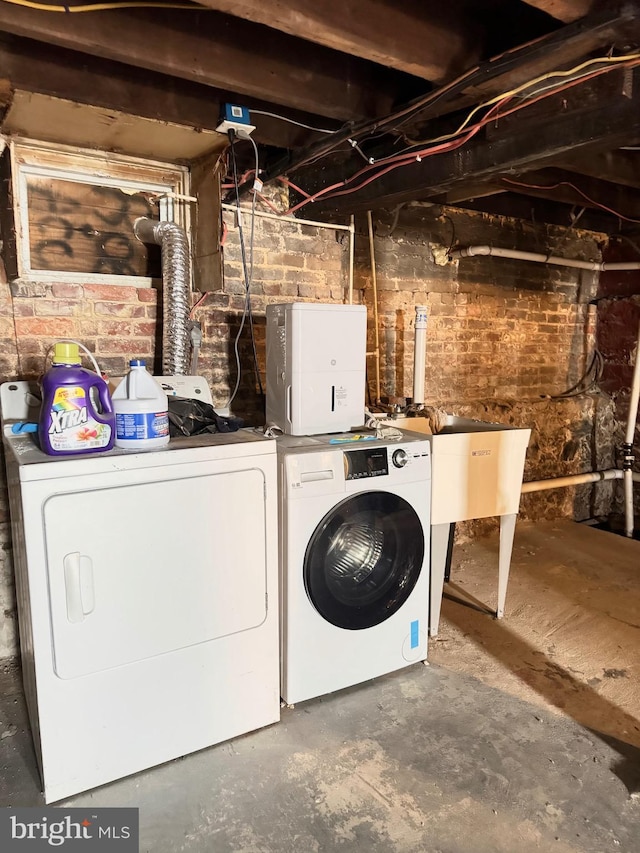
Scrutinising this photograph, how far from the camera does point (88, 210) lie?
2.42 metres

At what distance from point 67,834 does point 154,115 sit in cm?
228

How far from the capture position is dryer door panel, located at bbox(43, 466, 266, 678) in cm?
158

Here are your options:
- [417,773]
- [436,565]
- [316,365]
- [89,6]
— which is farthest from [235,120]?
[417,773]

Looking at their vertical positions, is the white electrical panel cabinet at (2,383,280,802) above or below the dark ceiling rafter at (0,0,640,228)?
below

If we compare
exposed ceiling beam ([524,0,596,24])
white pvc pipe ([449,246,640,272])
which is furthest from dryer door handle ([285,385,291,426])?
white pvc pipe ([449,246,640,272])

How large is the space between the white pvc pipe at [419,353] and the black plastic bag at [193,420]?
1303mm

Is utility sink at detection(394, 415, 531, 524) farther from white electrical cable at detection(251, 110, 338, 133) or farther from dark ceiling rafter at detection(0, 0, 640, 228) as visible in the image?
white electrical cable at detection(251, 110, 338, 133)

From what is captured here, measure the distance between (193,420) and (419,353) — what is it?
154cm

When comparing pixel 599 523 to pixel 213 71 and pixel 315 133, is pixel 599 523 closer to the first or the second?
pixel 315 133

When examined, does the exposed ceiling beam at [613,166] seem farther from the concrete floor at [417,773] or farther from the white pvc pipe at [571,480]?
the concrete floor at [417,773]

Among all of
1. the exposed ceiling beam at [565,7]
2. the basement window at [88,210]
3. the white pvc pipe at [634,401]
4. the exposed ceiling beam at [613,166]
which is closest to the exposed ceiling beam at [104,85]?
the basement window at [88,210]

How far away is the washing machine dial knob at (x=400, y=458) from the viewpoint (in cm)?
216

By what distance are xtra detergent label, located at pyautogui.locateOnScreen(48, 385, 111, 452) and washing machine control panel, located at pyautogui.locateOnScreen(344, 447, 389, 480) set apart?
0.85 meters

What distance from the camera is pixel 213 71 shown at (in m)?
1.81
